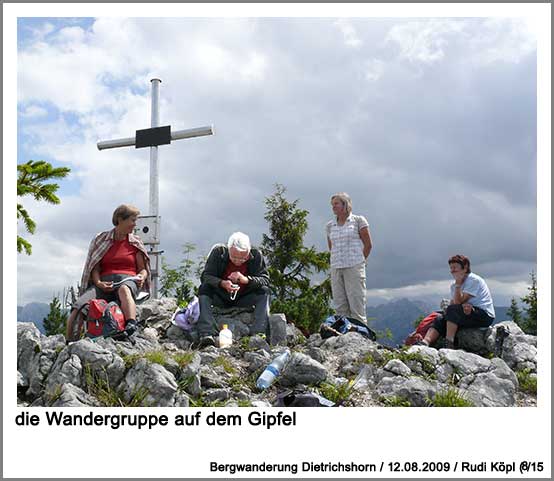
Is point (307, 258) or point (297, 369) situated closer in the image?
point (297, 369)

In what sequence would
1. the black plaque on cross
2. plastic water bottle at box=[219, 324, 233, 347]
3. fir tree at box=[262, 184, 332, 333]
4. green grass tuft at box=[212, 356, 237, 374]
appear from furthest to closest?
fir tree at box=[262, 184, 332, 333] → the black plaque on cross → plastic water bottle at box=[219, 324, 233, 347] → green grass tuft at box=[212, 356, 237, 374]

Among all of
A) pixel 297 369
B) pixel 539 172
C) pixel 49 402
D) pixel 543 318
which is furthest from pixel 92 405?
pixel 539 172

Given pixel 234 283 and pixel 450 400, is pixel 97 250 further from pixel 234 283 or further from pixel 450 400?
pixel 450 400

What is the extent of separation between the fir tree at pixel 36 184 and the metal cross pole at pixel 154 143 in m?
1.12

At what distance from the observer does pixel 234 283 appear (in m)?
7.65

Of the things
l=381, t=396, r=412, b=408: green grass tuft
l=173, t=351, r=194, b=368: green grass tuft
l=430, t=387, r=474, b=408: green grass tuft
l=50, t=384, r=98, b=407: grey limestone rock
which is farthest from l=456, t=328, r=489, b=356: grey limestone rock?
l=50, t=384, r=98, b=407: grey limestone rock

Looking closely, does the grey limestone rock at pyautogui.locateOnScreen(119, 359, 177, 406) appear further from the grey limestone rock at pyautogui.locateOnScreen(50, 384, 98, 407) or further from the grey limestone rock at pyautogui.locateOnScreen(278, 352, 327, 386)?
the grey limestone rock at pyautogui.locateOnScreen(278, 352, 327, 386)

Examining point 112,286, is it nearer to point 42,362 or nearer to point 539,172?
point 42,362

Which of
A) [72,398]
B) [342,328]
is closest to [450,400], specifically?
[342,328]

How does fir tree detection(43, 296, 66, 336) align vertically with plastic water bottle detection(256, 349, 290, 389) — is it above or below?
below

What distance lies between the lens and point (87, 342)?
18.6 ft

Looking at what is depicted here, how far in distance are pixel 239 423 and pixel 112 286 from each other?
3320mm

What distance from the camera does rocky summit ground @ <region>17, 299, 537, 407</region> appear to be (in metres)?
5.30

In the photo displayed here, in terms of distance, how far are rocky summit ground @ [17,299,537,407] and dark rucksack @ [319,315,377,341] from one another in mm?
374
